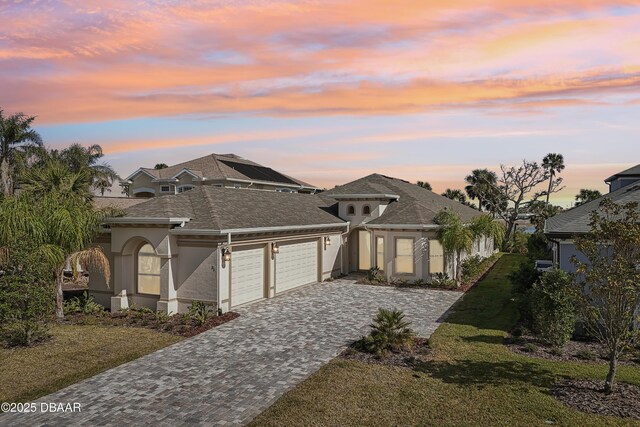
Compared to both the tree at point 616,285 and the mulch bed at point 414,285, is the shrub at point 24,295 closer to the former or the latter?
the tree at point 616,285

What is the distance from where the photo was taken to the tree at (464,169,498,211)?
6009 centimetres

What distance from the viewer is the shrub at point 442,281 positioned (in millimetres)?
23938

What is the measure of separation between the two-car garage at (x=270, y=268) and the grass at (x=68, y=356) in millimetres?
4430

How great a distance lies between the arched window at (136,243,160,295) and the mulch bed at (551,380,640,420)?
14774mm

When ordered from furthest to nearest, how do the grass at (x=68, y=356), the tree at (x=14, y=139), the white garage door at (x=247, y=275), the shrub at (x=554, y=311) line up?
the tree at (x=14, y=139), the white garage door at (x=247, y=275), the shrub at (x=554, y=311), the grass at (x=68, y=356)

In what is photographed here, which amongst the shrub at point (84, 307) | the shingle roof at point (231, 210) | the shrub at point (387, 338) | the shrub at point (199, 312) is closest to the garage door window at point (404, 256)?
the shingle roof at point (231, 210)

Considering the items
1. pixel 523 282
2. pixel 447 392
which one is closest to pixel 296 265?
pixel 523 282

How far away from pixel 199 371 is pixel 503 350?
28.6 ft

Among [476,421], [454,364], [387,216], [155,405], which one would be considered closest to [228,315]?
[155,405]

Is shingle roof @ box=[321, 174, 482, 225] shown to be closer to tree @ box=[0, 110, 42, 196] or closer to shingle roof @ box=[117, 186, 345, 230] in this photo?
shingle roof @ box=[117, 186, 345, 230]

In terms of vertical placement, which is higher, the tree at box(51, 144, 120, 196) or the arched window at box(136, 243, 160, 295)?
the tree at box(51, 144, 120, 196)

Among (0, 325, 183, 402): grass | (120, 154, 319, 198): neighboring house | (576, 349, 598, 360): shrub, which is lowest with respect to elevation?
(0, 325, 183, 402): grass

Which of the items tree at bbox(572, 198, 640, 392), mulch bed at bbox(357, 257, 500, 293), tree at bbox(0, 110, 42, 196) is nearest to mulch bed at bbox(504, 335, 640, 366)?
tree at bbox(572, 198, 640, 392)

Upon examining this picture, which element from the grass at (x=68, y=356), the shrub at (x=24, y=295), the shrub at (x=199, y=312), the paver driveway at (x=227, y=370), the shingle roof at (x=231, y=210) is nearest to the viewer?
the paver driveway at (x=227, y=370)
